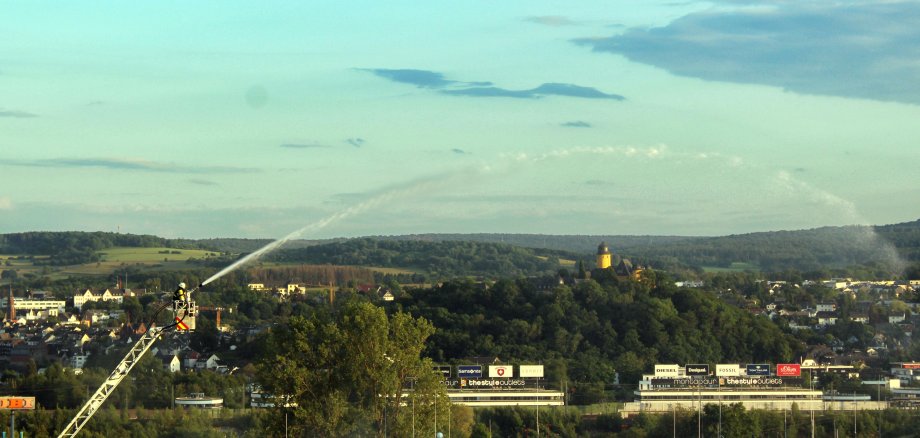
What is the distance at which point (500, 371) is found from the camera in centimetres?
15450

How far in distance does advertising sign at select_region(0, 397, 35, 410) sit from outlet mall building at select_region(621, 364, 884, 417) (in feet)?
172

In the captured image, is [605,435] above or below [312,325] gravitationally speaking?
below

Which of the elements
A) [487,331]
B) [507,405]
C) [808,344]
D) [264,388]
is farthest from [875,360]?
[264,388]

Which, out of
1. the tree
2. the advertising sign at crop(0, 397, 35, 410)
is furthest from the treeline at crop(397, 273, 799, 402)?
the tree

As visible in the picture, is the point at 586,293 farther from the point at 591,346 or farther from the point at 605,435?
the point at 605,435

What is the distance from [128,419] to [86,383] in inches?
609

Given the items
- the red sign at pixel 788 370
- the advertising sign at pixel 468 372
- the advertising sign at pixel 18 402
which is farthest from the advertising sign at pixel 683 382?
the advertising sign at pixel 18 402

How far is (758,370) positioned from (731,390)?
715 centimetres

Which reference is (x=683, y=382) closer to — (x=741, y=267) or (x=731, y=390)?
(x=731, y=390)

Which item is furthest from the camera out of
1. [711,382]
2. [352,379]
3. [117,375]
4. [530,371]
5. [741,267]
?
[741,267]

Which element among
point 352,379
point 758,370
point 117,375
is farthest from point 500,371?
point 117,375

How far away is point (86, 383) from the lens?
129 metres

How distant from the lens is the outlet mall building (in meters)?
144

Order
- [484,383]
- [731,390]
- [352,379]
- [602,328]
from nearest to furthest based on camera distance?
[352,379]
[731,390]
[484,383]
[602,328]
